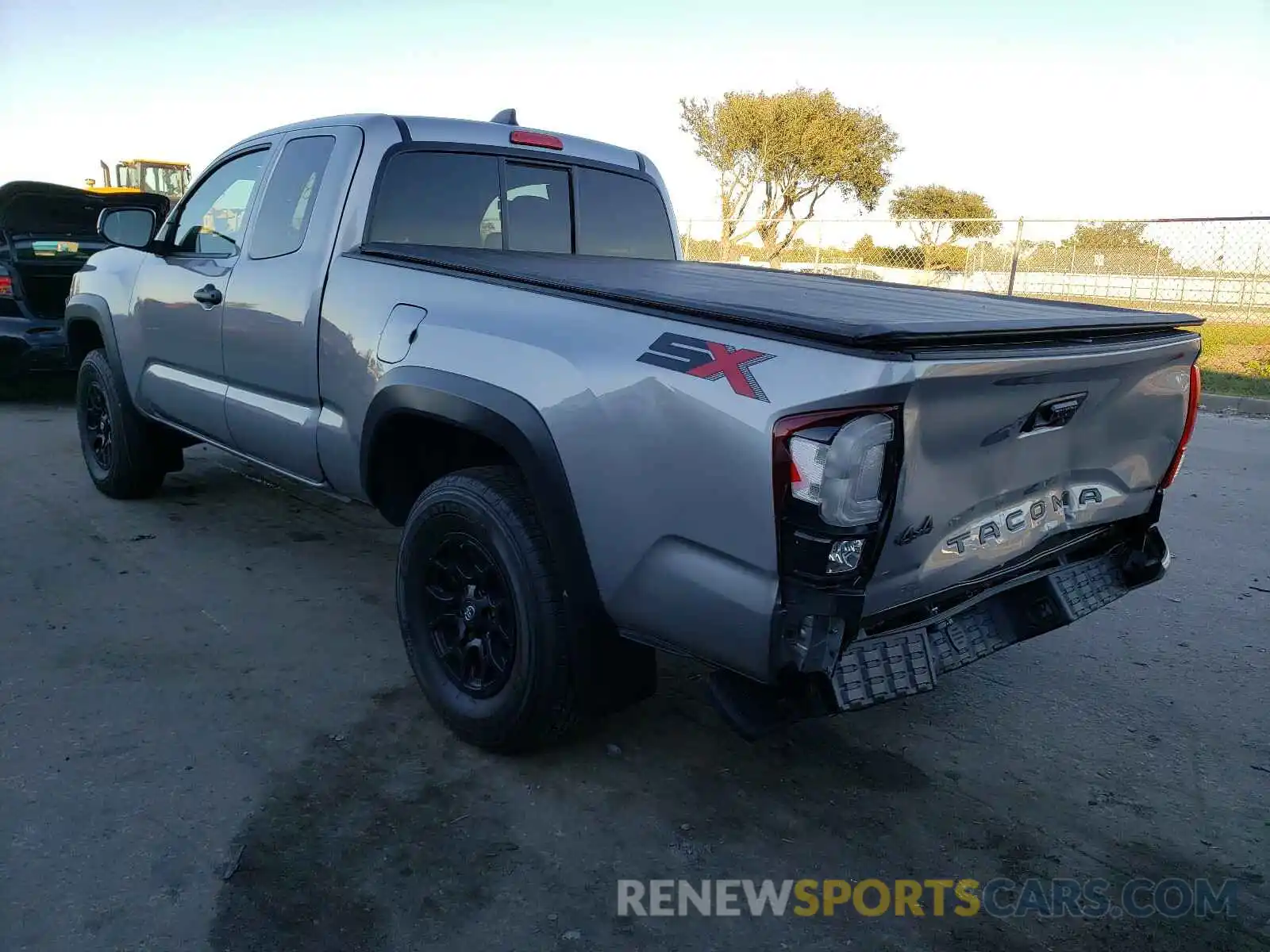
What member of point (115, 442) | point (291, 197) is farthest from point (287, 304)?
point (115, 442)

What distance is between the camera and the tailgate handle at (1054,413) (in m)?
2.36

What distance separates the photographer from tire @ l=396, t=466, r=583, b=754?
261cm

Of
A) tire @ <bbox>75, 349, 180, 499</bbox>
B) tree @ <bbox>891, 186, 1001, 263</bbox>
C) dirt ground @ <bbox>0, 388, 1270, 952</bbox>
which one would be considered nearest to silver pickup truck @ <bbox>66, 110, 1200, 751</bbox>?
dirt ground @ <bbox>0, 388, 1270, 952</bbox>

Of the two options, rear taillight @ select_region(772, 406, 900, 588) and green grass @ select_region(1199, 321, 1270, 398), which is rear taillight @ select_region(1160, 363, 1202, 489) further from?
green grass @ select_region(1199, 321, 1270, 398)

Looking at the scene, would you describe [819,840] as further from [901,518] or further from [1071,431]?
[1071,431]

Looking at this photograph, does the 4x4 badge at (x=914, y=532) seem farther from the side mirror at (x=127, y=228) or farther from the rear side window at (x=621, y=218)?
the side mirror at (x=127, y=228)

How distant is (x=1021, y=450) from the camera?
2371 millimetres

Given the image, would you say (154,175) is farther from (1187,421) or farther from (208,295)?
(1187,421)

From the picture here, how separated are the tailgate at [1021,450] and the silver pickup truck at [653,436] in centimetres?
1

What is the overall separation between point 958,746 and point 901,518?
1330 millimetres

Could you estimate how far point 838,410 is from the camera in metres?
1.98

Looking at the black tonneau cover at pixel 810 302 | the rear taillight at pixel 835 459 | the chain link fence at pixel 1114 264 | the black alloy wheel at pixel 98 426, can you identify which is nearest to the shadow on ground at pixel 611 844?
the rear taillight at pixel 835 459

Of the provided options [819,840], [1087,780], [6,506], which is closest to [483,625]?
[819,840]

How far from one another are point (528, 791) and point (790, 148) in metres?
30.2
